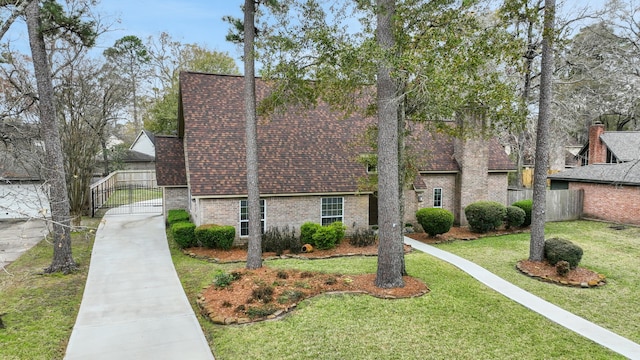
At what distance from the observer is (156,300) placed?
9898 mm

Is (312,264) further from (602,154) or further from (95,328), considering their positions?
(602,154)

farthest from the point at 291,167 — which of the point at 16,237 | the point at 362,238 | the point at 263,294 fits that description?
the point at 16,237

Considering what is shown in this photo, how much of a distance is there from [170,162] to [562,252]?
17.0 meters

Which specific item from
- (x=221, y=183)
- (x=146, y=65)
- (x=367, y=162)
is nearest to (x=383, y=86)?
(x=367, y=162)

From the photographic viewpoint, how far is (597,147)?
2958cm

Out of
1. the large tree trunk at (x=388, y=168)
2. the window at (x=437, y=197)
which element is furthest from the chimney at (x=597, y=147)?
the large tree trunk at (x=388, y=168)

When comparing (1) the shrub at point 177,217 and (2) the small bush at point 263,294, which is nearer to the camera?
(2) the small bush at point 263,294

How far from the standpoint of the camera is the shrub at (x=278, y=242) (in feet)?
47.6

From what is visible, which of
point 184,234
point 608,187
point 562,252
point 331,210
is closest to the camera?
point 562,252

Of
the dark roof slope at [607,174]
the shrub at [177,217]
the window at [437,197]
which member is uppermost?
the dark roof slope at [607,174]

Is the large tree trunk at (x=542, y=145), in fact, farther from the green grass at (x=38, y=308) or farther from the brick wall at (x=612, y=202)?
the green grass at (x=38, y=308)

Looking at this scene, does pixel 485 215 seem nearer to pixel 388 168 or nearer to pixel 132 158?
pixel 388 168

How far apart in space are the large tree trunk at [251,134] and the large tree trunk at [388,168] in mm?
3690

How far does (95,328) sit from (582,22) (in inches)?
866
